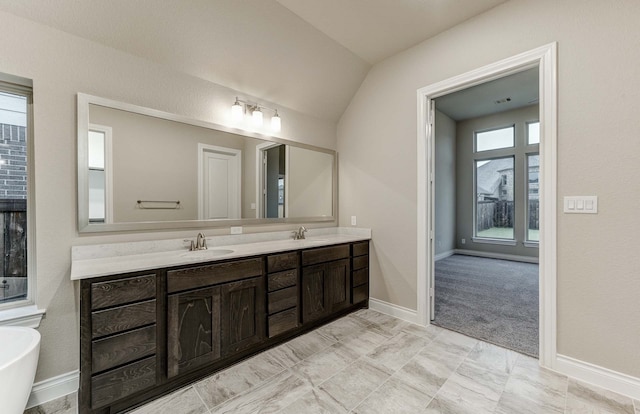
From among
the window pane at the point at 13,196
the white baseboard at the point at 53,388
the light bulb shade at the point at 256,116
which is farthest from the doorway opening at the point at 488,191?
the window pane at the point at 13,196

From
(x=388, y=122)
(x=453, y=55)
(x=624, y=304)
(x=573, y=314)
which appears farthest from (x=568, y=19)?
(x=573, y=314)

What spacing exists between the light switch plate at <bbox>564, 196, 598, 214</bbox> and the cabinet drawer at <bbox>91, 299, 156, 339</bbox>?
2.88m

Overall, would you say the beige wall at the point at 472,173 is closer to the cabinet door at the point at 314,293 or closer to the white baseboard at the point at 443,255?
the white baseboard at the point at 443,255

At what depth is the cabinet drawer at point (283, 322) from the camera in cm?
227

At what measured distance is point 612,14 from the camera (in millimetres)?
1779

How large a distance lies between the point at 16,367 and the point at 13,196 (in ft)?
3.88

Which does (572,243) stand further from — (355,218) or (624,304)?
(355,218)

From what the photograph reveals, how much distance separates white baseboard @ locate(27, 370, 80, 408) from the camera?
5.47 feet

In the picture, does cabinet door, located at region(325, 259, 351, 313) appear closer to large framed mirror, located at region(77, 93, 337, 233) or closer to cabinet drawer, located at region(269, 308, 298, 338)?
cabinet drawer, located at region(269, 308, 298, 338)

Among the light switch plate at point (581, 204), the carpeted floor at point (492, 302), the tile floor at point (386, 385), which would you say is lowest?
the tile floor at point (386, 385)

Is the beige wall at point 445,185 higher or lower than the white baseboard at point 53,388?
higher

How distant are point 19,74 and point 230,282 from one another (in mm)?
1844

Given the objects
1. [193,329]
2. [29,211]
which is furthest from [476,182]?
[29,211]

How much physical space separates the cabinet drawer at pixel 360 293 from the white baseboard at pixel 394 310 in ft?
0.40
